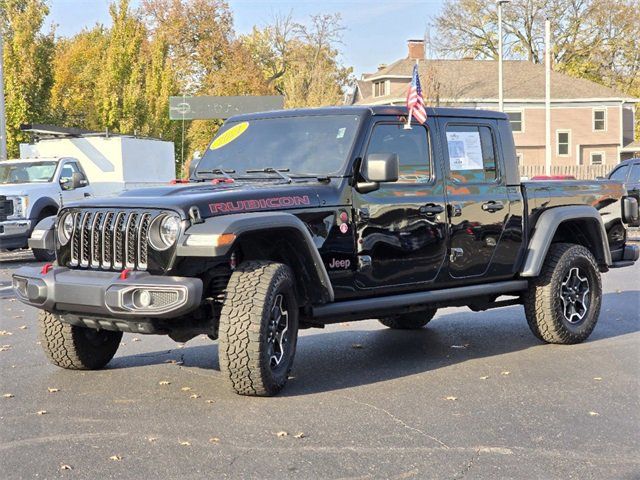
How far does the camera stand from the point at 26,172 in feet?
61.7

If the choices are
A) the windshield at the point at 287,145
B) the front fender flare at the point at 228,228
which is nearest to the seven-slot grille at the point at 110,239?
the front fender flare at the point at 228,228

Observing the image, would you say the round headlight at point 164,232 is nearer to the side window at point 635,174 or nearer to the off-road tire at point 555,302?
the off-road tire at point 555,302

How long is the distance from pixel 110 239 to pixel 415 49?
5271cm

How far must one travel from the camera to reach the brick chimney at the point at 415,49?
56156mm

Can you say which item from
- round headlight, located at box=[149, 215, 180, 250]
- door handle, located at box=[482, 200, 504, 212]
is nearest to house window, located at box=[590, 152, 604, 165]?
door handle, located at box=[482, 200, 504, 212]

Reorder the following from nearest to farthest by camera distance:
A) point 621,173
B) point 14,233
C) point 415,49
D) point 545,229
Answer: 1. point 545,229
2. point 14,233
3. point 621,173
4. point 415,49

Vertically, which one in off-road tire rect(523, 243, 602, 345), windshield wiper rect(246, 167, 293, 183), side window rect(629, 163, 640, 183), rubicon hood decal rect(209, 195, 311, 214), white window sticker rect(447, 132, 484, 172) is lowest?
off-road tire rect(523, 243, 602, 345)

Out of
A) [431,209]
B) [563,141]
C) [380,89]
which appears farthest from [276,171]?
[563,141]

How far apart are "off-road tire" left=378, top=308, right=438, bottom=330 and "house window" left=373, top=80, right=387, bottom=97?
154 feet

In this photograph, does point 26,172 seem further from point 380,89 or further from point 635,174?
point 380,89

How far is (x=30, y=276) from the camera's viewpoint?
20.7ft

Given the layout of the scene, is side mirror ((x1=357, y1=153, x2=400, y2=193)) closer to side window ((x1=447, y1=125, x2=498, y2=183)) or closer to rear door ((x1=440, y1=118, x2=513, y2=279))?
rear door ((x1=440, y1=118, x2=513, y2=279))

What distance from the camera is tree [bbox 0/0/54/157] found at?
30688 millimetres

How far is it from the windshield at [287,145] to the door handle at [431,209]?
77 cm
